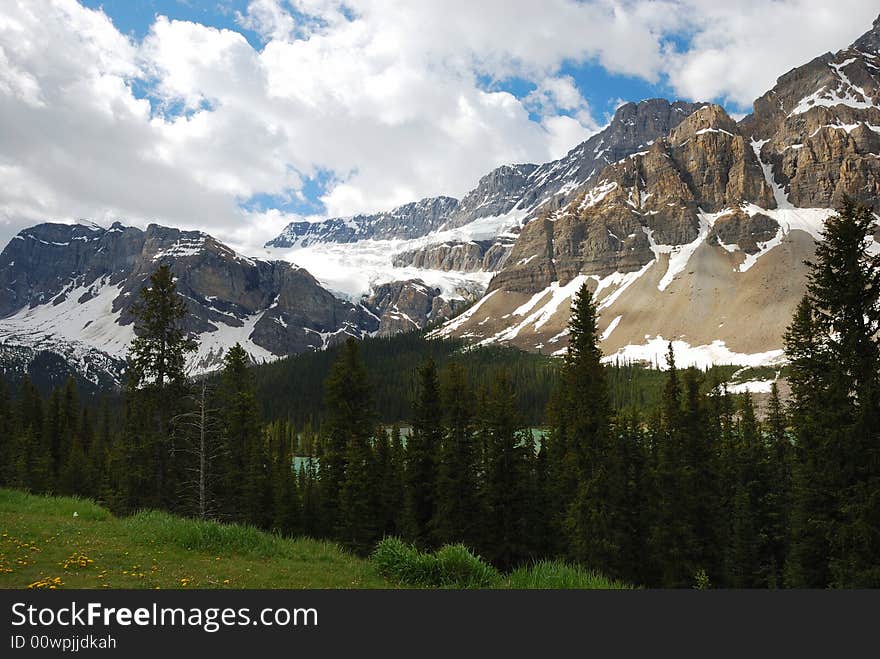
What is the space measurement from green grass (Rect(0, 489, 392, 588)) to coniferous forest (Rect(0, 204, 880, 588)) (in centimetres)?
1334

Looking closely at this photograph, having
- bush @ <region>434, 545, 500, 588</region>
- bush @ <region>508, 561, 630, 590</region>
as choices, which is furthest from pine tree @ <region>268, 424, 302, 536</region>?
bush @ <region>508, 561, 630, 590</region>

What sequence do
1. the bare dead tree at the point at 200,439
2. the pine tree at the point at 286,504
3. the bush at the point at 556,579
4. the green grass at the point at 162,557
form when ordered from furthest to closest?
the pine tree at the point at 286,504
the bare dead tree at the point at 200,439
the green grass at the point at 162,557
the bush at the point at 556,579

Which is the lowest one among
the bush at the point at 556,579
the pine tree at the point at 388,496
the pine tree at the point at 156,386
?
the pine tree at the point at 388,496

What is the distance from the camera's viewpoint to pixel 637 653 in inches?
268

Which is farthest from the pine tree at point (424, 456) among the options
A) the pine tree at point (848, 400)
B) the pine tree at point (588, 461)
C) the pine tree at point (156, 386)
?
the pine tree at point (848, 400)

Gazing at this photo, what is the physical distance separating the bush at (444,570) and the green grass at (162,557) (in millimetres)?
438

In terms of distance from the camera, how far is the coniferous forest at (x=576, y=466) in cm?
2066

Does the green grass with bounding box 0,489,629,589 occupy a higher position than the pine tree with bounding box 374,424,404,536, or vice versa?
the green grass with bounding box 0,489,629,589

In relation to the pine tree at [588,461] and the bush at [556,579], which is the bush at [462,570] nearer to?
the bush at [556,579]

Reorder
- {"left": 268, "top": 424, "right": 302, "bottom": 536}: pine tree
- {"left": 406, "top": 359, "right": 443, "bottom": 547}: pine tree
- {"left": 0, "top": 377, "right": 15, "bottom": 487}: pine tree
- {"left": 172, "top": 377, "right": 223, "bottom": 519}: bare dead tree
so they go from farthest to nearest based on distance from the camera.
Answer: {"left": 0, "top": 377, "right": 15, "bottom": 487}: pine tree
{"left": 268, "top": 424, "right": 302, "bottom": 536}: pine tree
{"left": 406, "top": 359, "right": 443, "bottom": 547}: pine tree
{"left": 172, "top": 377, "right": 223, "bottom": 519}: bare dead tree

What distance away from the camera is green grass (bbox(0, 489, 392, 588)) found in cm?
952

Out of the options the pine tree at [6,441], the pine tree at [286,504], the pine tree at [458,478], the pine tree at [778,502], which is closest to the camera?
→ the pine tree at [458,478]

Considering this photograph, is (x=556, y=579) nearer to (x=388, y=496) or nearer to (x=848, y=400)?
(x=848, y=400)

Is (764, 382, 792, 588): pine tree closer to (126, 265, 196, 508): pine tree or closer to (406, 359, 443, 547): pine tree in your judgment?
(406, 359, 443, 547): pine tree
